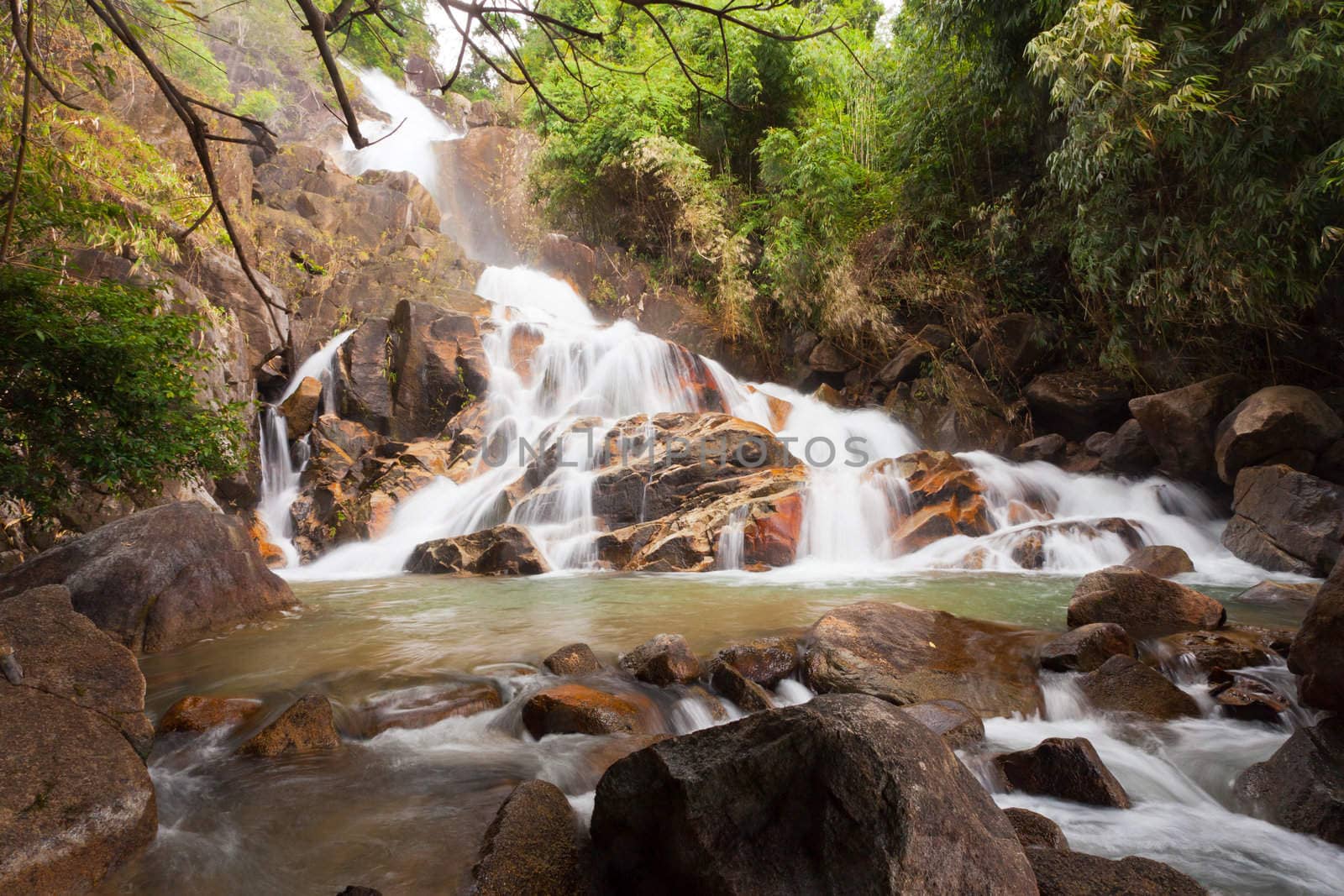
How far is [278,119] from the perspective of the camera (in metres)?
27.6

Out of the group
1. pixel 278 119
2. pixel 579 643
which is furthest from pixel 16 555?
pixel 278 119

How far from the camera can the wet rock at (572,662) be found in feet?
16.2

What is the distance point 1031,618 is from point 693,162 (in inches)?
598

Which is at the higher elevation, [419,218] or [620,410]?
[419,218]

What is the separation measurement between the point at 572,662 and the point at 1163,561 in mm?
6986

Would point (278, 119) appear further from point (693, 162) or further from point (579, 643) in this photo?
point (579, 643)

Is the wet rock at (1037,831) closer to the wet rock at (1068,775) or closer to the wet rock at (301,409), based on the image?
the wet rock at (1068,775)

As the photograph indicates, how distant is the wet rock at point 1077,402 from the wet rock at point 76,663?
13.5 metres

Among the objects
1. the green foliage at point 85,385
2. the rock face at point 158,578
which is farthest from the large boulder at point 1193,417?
the green foliage at point 85,385

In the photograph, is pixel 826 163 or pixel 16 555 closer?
pixel 16 555

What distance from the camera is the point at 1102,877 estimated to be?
2.30 metres

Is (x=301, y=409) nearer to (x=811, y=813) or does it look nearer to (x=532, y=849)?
(x=532, y=849)

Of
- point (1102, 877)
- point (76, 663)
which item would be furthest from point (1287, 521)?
point (76, 663)

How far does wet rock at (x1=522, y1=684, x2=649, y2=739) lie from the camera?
4.04m
